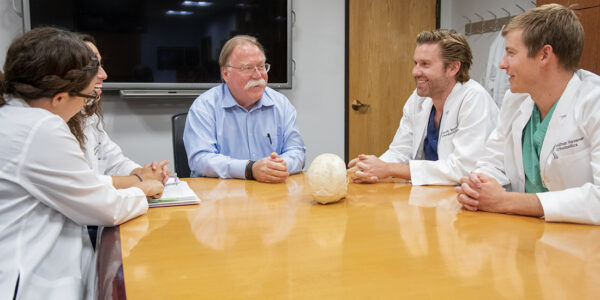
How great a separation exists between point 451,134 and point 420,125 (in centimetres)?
23

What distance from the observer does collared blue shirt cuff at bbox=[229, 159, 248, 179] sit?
2014 millimetres

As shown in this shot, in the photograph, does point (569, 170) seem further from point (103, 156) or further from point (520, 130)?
point (103, 156)

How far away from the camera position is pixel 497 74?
145 inches

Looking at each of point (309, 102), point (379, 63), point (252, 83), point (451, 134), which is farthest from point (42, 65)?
point (379, 63)

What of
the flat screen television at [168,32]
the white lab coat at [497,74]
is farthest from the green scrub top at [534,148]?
the flat screen television at [168,32]

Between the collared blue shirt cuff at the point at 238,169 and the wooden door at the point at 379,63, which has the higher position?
the wooden door at the point at 379,63

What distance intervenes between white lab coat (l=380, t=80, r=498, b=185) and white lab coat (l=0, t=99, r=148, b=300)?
1264mm

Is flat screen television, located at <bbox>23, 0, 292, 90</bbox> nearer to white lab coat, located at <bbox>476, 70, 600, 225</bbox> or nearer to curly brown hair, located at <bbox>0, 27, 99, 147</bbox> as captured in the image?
curly brown hair, located at <bbox>0, 27, 99, 147</bbox>

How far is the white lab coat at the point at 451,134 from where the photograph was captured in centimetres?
189

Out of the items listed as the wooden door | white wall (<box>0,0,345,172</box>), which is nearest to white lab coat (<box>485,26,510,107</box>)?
the wooden door

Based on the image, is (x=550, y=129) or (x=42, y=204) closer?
(x=42, y=204)

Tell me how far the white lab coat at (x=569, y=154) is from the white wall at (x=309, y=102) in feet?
8.24

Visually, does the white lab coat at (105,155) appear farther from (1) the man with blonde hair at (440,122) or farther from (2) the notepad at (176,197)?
(1) the man with blonde hair at (440,122)

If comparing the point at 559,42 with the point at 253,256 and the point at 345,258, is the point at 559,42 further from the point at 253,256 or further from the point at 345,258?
the point at 253,256
